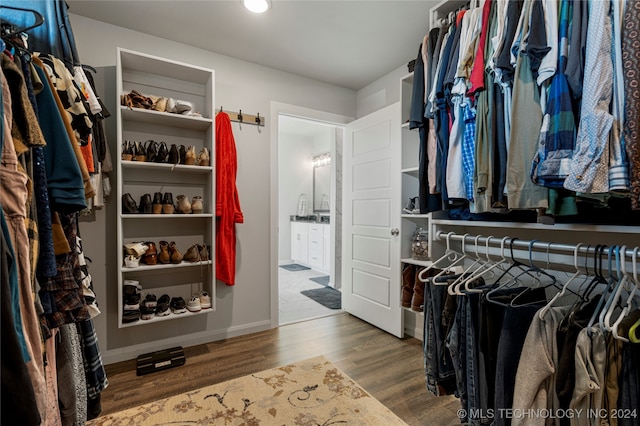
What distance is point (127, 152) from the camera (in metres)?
2.08

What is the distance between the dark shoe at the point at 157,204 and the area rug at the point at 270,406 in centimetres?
121

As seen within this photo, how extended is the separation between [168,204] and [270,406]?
1503 millimetres

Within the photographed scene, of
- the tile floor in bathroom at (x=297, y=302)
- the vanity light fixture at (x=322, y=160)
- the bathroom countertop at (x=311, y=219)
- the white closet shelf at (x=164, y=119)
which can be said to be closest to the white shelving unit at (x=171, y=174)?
the white closet shelf at (x=164, y=119)

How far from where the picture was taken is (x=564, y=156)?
0.92 metres

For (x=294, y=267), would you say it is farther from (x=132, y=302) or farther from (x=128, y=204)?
(x=128, y=204)

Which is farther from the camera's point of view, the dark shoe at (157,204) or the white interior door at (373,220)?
the white interior door at (373,220)

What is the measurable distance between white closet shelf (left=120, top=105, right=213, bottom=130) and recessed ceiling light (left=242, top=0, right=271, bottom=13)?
2.61 feet

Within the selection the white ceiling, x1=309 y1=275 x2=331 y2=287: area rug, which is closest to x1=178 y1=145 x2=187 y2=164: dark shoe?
the white ceiling

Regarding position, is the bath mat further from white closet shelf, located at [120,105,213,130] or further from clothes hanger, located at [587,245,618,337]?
clothes hanger, located at [587,245,618,337]

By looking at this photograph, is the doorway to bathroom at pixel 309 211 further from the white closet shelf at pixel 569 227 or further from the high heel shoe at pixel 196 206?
the white closet shelf at pixel 569 227

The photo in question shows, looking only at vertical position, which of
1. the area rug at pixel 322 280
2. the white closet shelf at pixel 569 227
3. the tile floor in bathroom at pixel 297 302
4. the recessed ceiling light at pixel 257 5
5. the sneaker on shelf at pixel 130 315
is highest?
the recessed ceiling light at pixel 257 5

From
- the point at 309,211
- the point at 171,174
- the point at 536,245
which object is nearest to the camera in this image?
the point at 536,245

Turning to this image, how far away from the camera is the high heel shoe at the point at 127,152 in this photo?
6.79 feet

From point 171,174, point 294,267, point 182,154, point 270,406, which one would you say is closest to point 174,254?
point 171,174
